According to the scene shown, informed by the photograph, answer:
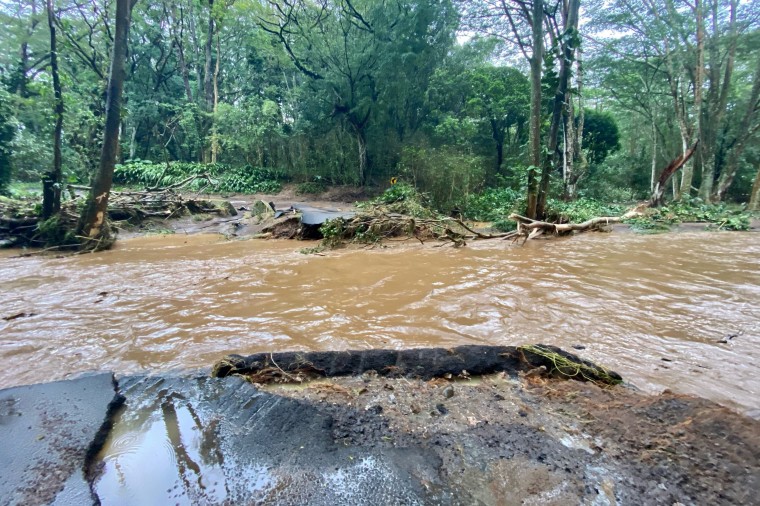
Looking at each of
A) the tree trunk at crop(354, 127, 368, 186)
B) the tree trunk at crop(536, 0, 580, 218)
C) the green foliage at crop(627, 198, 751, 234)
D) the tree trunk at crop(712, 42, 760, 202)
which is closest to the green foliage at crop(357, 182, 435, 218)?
the tree trunk at crop(536, 0, 580, 218)

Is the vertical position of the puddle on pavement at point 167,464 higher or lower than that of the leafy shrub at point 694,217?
lower

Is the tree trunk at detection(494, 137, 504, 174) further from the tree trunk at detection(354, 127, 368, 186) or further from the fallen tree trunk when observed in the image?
the fallen tree trunk

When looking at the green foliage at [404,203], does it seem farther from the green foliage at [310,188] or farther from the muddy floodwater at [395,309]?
the green foliage at [310,188]

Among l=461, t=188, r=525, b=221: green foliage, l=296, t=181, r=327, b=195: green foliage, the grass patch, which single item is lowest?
the grass patch

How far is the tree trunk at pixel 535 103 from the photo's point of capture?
988 centimetres

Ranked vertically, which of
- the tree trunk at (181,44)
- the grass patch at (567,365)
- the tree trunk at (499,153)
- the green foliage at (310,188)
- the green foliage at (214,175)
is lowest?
the grass patch at (567,365)

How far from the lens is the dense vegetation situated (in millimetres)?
13781

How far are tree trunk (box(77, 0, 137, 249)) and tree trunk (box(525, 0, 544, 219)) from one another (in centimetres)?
991

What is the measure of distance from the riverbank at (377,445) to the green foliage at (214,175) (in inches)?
766

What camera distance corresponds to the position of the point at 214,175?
21453mm

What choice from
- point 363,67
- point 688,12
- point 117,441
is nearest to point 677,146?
point 688,12

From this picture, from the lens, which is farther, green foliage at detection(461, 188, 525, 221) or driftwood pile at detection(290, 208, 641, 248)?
green foliage at detection(461, 188, 525, 221)

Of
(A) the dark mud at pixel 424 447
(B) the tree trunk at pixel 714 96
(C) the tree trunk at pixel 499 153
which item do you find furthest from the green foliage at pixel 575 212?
(A) the dark mud at pixel 424 447

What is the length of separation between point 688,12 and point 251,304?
800 inches
